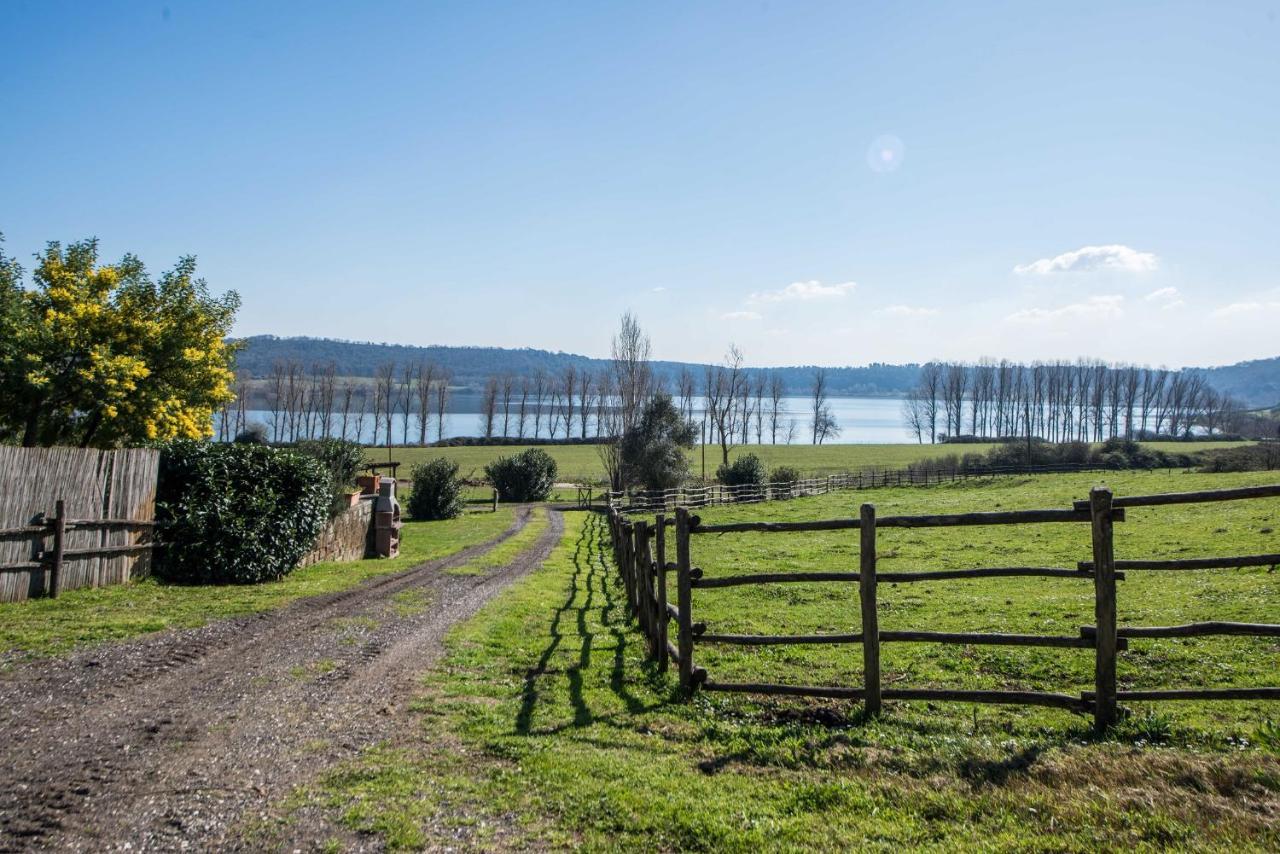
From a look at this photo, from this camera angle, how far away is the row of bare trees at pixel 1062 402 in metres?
135

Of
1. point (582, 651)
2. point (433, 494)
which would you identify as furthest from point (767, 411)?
point (582, 651)

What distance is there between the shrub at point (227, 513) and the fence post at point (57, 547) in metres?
2.48

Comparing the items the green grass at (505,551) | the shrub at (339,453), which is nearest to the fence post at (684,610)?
the green grass at (505,551)

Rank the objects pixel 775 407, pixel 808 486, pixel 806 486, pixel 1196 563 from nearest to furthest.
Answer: pixel 1196 563 < pixel 806 486 < pixel 808 486 < pixel 775 407

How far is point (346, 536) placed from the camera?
24.0 m

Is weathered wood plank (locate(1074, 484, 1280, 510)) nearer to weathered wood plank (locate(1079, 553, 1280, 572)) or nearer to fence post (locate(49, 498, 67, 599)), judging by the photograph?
weathered wood plank (locate(1079, 553, 1280, 572))

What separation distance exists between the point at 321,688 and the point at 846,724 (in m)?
5.62

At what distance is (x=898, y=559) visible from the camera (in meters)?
20.4

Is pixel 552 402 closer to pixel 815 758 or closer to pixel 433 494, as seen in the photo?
pixel 433 494

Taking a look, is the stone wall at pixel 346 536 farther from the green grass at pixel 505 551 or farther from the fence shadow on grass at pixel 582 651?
the fence shadow on grass at pixel 582 651

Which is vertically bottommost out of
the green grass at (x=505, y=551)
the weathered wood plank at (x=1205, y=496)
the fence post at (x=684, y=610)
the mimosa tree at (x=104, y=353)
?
the green grass at (x=505, y=551)

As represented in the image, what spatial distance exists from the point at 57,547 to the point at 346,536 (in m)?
10.4

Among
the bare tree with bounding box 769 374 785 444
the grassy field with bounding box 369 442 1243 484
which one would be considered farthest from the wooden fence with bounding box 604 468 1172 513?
the bare tree with bounding box 769 374 785 444

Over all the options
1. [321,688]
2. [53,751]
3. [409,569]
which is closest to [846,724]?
[321,688]
